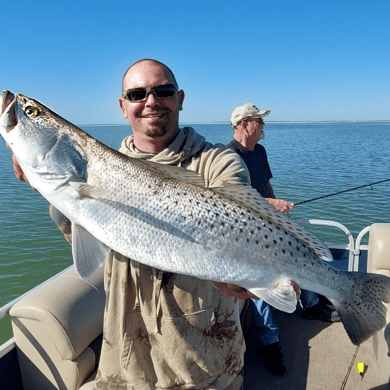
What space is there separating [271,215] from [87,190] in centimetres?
133

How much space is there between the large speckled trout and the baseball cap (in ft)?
12.3

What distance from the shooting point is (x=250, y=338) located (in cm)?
502

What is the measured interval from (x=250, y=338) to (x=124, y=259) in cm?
325

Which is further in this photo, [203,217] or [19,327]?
[19,327]

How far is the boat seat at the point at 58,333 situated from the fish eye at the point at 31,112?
1.79 m

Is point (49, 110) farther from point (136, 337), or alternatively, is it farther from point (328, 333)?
point (328, 333)

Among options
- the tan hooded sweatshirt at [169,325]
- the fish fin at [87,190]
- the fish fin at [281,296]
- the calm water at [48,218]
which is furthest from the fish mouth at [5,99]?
the calm water at [48,218]

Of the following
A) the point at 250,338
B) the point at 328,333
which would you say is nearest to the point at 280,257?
the point at 250,338

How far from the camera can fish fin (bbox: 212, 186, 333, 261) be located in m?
2.51

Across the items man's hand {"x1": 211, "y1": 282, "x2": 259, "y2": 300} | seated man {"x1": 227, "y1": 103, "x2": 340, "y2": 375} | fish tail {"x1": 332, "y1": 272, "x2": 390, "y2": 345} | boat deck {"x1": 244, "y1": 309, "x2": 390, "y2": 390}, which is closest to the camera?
man's hand {"x1": 211, "y1": 282, "x2": 259, "y2": 300}

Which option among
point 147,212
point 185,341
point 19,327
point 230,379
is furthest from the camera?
point 19,327

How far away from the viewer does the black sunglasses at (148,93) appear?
264cm

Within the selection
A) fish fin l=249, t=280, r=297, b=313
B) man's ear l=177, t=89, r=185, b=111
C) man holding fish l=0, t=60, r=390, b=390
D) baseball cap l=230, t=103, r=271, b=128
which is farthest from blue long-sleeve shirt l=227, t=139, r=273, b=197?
fish fin l=249, t=280, r=297, b=313

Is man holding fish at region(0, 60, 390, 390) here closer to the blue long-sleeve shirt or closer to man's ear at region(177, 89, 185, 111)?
man's ear at region(177, 89, 185, 111)
